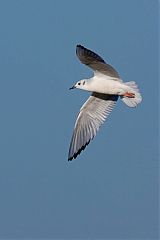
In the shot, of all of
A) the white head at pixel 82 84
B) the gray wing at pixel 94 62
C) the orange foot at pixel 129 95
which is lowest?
the orange foot at pixel 129 95

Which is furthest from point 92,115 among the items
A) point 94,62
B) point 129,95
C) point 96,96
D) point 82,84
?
point 94,62

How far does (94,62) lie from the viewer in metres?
8.22

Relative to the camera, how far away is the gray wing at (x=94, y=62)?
807cm

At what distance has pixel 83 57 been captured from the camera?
26.8ft

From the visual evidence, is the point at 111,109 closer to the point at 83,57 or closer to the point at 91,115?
the point at 91,115

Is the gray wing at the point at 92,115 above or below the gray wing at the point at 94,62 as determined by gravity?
below

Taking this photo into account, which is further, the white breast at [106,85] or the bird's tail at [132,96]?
the bird's tail at [132,96]

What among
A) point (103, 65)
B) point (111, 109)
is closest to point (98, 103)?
point (111, 109)

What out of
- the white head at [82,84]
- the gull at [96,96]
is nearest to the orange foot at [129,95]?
the gull at [96,96]

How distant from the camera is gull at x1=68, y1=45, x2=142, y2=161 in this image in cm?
823

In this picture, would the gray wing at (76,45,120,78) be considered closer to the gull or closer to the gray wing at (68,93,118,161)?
the gull

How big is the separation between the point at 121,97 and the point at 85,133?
1.82 feet

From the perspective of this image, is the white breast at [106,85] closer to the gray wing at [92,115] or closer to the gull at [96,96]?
the gull at [96,96]

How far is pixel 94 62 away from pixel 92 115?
87cm
